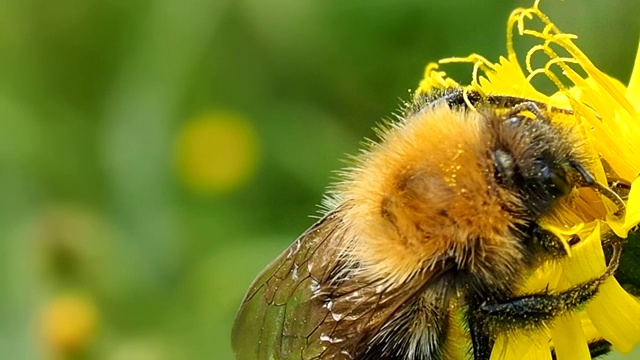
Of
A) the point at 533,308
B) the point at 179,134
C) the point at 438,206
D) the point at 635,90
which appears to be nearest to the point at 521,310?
the point at 533,308

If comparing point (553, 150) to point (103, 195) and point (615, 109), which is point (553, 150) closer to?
point (615, 109)

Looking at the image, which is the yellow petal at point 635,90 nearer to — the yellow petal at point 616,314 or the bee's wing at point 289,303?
the yellow petal at point 616,314

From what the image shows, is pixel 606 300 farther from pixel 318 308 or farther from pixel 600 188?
pixel 318 308

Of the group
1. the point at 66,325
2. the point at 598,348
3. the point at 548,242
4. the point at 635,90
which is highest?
the point at 66,325

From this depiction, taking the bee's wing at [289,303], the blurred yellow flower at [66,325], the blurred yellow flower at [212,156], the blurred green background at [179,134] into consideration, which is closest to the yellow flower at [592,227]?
the bee's wing at [289,303]

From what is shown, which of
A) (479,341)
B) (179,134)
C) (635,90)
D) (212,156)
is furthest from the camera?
(212,156)

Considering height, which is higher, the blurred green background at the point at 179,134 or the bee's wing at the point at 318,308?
the blurred green background at the point at 179,134

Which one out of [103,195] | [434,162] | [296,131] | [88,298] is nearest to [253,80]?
[296,131]
